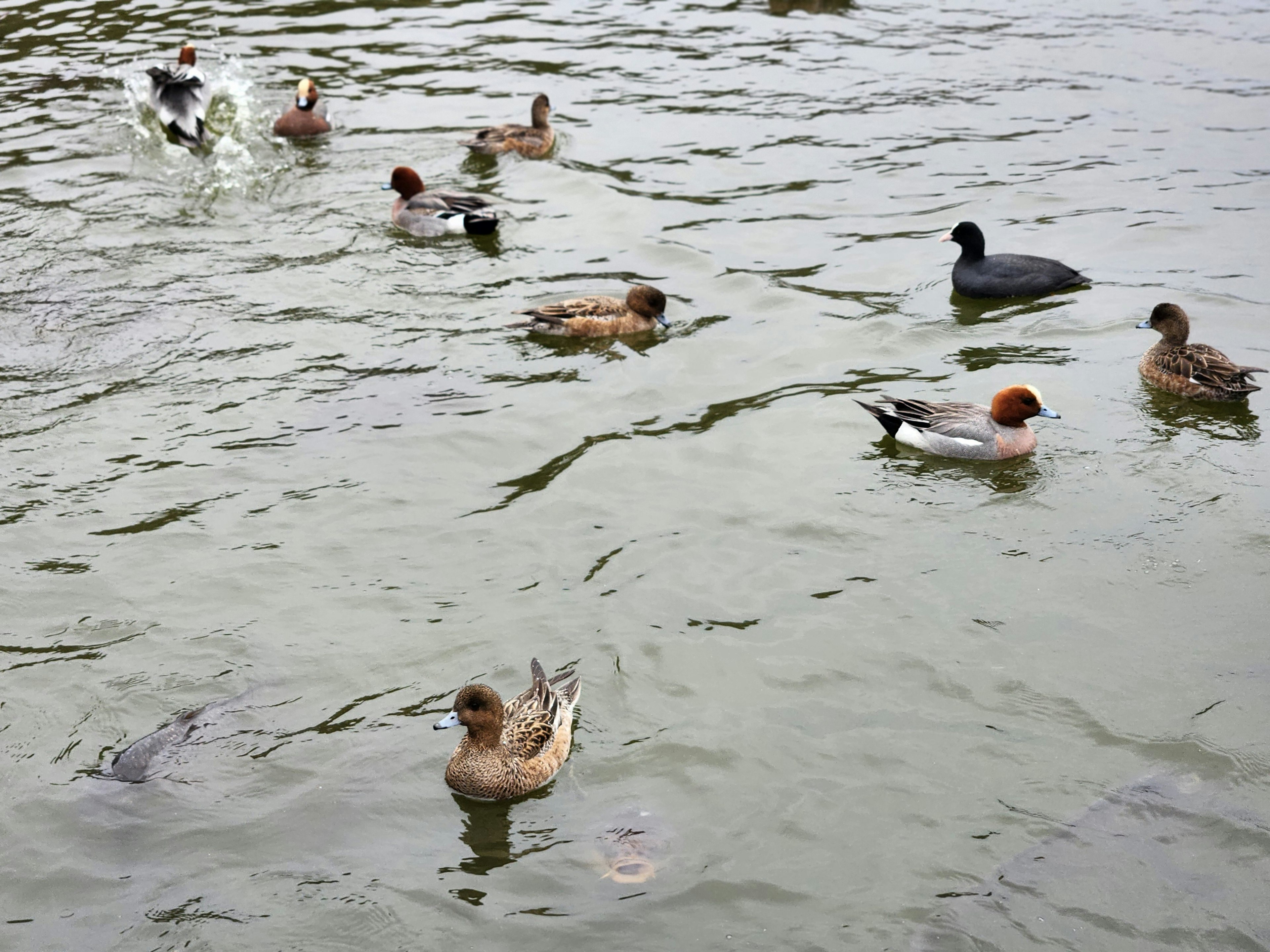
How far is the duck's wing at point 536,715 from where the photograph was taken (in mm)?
6766

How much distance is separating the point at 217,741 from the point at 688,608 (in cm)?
307

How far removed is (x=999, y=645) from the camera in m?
7.73

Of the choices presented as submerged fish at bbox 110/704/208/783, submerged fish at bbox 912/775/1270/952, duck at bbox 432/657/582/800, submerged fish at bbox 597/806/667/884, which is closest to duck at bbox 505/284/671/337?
duck at bbox 432/657/582/800

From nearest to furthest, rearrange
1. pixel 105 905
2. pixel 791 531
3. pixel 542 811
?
pixel 105 905
pixel 542 811
pixel 791 531

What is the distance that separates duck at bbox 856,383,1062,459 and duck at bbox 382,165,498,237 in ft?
19.1

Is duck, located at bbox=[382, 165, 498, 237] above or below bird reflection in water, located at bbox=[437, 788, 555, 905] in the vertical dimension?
above

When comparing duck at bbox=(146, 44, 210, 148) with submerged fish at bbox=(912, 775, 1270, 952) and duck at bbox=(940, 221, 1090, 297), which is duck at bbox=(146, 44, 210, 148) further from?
submerged fish at bbox=(912, 775, 1270, 952)

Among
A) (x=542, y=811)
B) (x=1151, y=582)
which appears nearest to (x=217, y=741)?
(x=542, y=811)

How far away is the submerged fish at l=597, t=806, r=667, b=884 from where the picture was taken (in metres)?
6.18

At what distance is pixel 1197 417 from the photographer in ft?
34.2

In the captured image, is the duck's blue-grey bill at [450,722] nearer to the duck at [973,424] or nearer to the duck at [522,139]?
the duck at [973,424]

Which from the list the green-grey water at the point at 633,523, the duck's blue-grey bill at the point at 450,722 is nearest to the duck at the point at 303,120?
the green-grey water at the point at 633,523

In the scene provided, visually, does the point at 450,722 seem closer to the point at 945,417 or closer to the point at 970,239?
the point at 945,417

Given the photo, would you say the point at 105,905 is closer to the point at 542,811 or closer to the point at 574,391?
the point at 542,811
